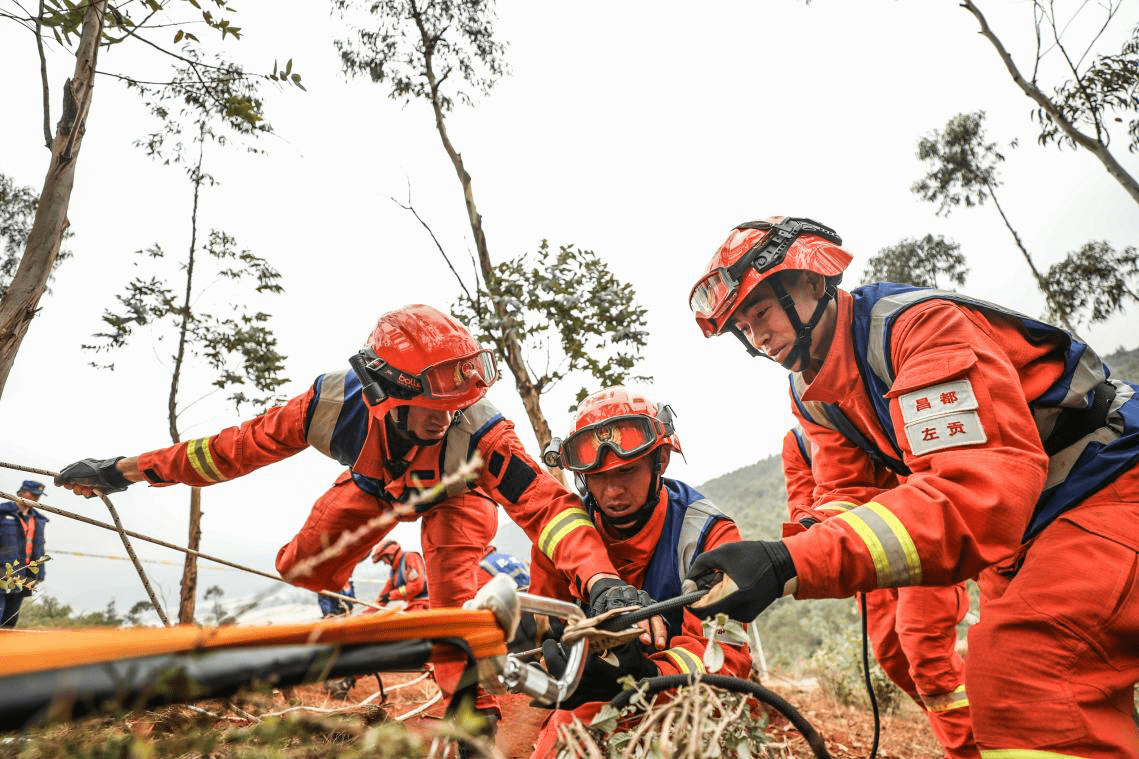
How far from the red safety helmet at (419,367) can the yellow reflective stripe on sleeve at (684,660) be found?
201 cm

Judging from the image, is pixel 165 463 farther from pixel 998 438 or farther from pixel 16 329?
pixel 998 438

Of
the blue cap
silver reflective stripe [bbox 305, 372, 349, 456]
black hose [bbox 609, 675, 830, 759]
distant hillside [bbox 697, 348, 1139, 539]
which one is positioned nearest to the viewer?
black hose [bbox 609, 675, 830, 759]

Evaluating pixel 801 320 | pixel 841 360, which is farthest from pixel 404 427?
pixel 841 360

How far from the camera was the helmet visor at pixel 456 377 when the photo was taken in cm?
372

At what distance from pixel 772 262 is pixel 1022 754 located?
186 cm

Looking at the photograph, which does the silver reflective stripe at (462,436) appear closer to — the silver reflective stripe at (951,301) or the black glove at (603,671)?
the black glove at (603,671)

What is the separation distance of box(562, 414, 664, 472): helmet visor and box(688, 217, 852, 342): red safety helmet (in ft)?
2.09

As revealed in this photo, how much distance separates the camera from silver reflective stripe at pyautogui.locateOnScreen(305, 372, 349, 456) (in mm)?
3947

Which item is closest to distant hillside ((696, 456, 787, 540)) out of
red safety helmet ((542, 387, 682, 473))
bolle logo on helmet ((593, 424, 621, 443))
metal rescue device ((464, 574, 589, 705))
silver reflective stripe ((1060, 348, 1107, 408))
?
red safety helmet ((542, 387, 682, 473))

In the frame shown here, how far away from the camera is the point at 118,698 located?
28.4 inches

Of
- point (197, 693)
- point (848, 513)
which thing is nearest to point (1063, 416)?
point (848, 513)

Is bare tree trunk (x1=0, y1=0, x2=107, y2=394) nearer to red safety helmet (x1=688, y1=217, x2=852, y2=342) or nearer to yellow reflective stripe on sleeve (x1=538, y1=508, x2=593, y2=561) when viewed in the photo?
yellow reflective stripe on sleeve (x1=538, y1=508, x2=593, y2=561)

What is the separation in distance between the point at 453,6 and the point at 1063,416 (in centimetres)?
1022

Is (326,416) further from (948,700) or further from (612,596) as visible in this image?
(948,700)
